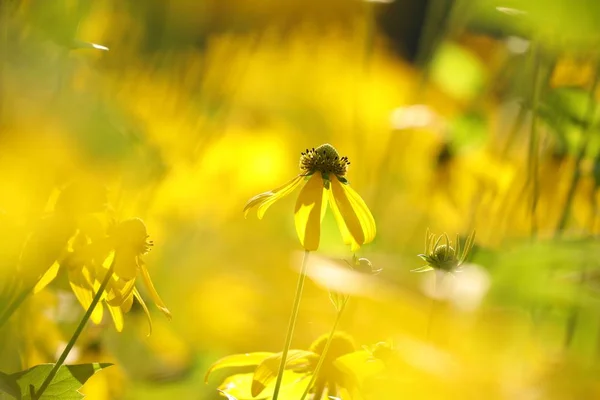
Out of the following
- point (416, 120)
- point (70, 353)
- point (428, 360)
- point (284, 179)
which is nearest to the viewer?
point (428, 360)

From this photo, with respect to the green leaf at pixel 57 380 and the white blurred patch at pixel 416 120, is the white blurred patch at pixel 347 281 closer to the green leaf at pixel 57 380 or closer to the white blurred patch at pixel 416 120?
the green leaf at pixel 57 380

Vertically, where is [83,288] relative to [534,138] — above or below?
below

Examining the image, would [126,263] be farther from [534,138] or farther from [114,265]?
[534,138]

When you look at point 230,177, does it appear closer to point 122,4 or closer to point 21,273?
point 122,4

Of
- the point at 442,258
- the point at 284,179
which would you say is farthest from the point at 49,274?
the point at 284,179

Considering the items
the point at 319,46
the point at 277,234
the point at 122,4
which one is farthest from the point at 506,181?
the point at 319,46

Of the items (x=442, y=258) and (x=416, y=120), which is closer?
(x=442, y=258)

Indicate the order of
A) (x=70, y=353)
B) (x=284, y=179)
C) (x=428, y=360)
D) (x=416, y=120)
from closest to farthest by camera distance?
(x=428, y=360) → (x=70, y=353) → (x=416, y=120) → (x=284, y=179)

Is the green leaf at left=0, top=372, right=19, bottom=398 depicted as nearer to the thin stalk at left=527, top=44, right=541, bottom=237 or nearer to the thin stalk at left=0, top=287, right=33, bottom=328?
the thin stalk at left=0, top=287, right=33, bottom=328
